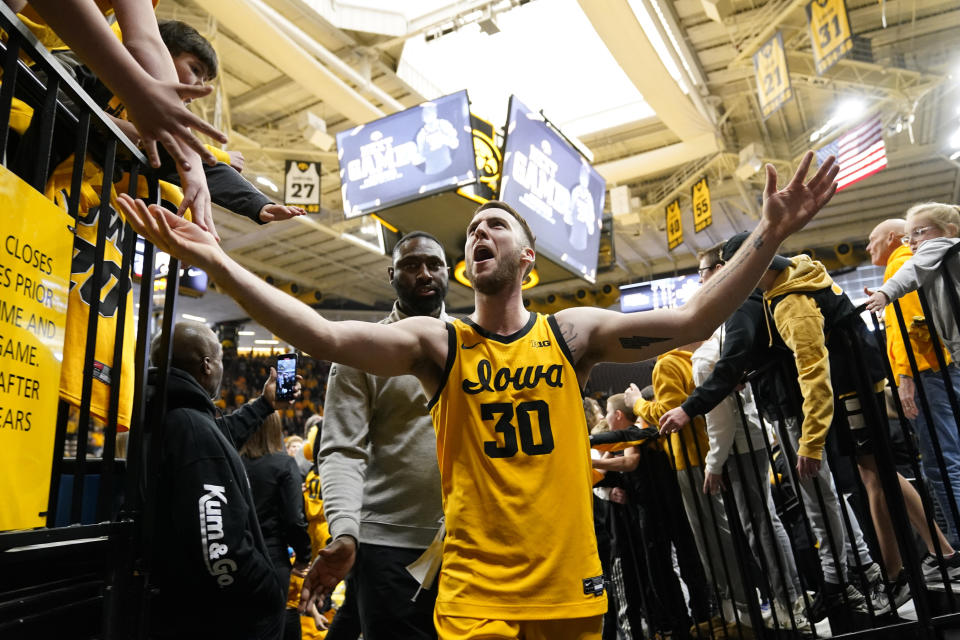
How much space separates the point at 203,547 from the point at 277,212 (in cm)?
121

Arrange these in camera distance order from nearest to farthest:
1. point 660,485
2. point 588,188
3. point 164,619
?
point 164,619 < point 660,485 < point 588,188

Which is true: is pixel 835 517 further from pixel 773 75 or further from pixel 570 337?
pixel 773 75

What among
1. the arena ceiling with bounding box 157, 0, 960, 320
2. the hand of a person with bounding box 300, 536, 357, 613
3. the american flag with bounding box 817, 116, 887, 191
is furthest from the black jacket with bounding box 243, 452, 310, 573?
the american flag with bounding box 817, 116, 887, 191

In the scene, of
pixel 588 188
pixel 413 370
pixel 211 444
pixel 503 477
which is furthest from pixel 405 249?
pixel 588 188

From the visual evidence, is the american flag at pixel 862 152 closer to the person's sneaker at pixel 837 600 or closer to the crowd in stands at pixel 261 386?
the person's sneaker at pixel 837 600

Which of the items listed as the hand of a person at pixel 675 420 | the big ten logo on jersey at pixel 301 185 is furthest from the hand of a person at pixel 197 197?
the big ten logo on jersey at pixel 301 185

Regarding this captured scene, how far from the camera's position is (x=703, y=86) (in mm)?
11508

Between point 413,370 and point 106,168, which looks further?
point 413,370

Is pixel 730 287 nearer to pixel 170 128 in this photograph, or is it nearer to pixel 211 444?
pixel 170 128

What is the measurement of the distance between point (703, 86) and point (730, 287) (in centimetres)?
1065

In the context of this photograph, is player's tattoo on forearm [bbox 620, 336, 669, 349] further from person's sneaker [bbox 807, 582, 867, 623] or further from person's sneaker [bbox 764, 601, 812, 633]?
person's sneaker [bbox 764, 601, 812, 633]

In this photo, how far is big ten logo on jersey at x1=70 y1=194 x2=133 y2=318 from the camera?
1.88 metres

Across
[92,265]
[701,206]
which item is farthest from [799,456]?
[701,206]

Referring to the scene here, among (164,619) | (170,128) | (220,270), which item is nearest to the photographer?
(170,128)
